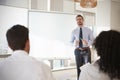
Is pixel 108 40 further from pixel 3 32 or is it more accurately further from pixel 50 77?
pixel 3 32

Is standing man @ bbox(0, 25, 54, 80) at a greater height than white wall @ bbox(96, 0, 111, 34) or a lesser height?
lesser

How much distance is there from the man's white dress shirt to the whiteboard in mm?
3691

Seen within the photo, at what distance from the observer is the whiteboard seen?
5.36 metres

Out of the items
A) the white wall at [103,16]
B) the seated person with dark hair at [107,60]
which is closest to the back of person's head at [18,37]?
→ the seated person with dark hair at [107,60]

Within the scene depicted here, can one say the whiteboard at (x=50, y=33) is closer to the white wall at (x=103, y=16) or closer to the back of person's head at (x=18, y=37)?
the white wall at (x=103, y=16)

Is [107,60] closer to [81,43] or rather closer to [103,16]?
[81,43]

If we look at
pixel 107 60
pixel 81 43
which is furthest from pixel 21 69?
pixel 81 43

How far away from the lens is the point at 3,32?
479 cm

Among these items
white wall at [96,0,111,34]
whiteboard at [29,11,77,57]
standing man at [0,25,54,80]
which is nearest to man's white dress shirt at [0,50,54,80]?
standing man at [0,25,54,80]

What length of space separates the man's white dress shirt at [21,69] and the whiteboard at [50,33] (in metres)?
3.69

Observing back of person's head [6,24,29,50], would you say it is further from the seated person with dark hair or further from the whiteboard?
the whiteboard

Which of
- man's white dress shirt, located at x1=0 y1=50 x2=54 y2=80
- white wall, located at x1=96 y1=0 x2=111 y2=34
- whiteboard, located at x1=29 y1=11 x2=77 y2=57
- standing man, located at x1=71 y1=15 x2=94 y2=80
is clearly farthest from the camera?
white wall, located at x1=96 y1=0 x2=111 y2=34

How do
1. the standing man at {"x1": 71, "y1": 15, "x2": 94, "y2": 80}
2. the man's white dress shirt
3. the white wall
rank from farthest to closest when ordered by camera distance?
the white wall < the standing man at {"x1": 71, "y1": 15, "x2": 94, "y2": 80} < the man's white dress shirt

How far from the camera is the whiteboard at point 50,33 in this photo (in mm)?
5363
